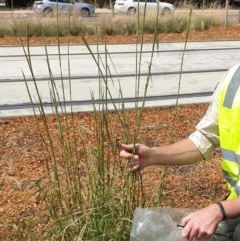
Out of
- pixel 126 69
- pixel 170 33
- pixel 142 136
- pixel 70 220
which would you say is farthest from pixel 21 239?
pixel 170 33

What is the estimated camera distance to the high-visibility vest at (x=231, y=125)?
210 centimetres

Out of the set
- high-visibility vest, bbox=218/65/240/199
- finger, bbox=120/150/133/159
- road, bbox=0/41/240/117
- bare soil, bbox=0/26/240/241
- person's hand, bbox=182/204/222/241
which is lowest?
road, bbox=0/41/240/117

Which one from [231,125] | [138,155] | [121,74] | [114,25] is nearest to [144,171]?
[138,155]

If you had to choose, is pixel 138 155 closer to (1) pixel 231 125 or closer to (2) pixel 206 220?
(1) pixel 231 125

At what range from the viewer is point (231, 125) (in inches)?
83.7

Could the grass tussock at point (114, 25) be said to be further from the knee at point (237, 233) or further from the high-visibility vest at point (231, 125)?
the knee at point (237, 233)

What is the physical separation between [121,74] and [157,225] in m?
6.02

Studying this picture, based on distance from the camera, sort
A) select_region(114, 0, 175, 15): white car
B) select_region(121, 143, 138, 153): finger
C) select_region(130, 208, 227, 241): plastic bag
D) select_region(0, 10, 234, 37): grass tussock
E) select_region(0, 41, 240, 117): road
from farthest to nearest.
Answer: select_region(0, 10, 234, 37): grass tussock, select_region(0, 41, 240, 117): road, select_region(114, 0, 175, 15): white car, select_region(121, 143, 138, 153): finger, select_region(130, 208, 227, 241): plastic bag

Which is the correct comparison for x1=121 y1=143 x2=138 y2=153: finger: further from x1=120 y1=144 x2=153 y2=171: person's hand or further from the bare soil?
the bare soil

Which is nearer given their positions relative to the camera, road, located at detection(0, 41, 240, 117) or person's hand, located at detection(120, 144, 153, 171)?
person's hand, located at detection(120, 144, 153, 171)

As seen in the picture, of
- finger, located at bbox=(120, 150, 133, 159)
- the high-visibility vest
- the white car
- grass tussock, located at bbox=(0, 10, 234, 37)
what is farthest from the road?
the high-visibility vest

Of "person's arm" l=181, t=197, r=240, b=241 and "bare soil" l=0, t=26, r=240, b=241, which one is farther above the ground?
"person's arm" l=181, t=197, r=240, b=241

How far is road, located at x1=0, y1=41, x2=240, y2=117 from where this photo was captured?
6.46 metres

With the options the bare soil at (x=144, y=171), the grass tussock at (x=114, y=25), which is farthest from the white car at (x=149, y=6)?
the bare soil at (x=144, y=171)
